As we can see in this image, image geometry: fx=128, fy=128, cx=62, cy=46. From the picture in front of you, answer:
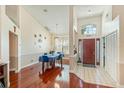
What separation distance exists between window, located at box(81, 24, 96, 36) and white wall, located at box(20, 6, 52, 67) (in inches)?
127

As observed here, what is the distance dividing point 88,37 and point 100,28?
0.97 metres

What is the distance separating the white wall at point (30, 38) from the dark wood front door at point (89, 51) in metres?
3.35

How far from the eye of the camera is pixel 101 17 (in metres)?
8.38

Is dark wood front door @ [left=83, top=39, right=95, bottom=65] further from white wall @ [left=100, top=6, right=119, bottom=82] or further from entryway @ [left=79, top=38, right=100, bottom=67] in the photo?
white wall @ [left=100, top=6, right=119, bottom=82]

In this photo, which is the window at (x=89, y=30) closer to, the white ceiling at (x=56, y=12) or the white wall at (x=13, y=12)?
the white ceiling at (x=56, y=12)

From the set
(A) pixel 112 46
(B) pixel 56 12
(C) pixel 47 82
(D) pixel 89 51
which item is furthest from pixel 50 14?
(C) pixel 47 82

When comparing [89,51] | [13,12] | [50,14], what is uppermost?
[50,14]

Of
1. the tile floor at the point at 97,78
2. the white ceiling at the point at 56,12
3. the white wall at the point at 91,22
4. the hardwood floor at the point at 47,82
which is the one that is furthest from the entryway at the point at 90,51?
the hardwood floor at the point at 47,82

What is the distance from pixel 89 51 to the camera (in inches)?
340

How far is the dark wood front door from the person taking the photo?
336 inches

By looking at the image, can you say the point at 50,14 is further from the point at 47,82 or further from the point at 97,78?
the point at 97,78

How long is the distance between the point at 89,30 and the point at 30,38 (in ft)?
13.1

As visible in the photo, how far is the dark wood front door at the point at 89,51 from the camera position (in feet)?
28.0

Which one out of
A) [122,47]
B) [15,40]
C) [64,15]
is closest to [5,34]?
[15,40]
